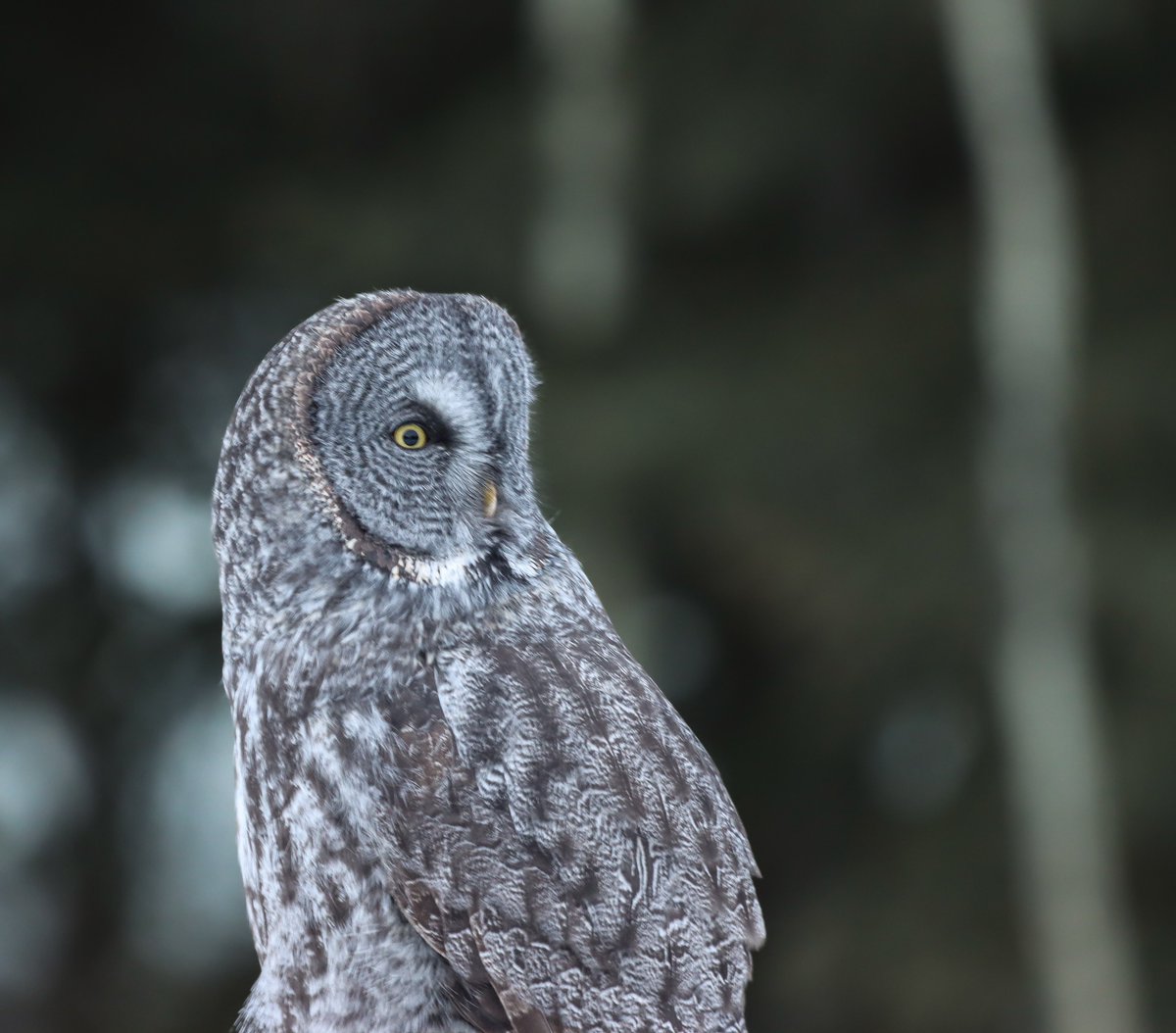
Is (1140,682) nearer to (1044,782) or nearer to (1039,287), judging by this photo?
(1044,782)

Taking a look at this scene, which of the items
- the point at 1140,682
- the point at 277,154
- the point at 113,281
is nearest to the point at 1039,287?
the point at 1140,682

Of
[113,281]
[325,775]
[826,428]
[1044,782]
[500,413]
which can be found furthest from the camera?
[113,281]

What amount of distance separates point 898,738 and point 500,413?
292 cm

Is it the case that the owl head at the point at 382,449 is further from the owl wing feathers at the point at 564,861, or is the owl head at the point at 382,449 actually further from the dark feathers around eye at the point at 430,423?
the owl wing feathers at the point at 564,861

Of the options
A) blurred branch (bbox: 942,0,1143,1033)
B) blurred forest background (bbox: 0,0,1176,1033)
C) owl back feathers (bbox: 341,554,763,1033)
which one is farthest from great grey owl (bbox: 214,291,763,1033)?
blurred branch (bbox: 942,0,1143,1033)

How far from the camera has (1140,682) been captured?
395 centimetres

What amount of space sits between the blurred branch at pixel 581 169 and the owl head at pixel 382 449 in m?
2.59

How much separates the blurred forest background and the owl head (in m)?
2.30

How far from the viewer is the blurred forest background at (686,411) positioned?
3947mm

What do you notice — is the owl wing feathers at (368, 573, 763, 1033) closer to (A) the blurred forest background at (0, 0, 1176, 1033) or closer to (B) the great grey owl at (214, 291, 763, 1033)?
(B) the great grey owl at (214, 291, 763, 1033)

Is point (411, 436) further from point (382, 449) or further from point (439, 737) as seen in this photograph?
point (439, 737)

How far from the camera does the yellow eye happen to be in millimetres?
1564

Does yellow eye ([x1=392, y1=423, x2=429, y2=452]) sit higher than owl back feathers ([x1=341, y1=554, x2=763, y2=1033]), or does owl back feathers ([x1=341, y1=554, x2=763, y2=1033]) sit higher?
yellow eye ([x1=392, y1=423, x2=429, y2=452])

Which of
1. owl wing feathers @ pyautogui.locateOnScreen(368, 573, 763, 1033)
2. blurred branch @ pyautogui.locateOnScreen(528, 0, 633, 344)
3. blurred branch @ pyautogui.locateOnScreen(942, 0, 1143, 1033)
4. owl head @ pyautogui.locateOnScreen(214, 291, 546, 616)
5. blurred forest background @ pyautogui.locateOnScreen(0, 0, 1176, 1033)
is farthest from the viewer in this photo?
blurred branch @ pyautogui.locateOnScreen(528, 0, 633, 344)
